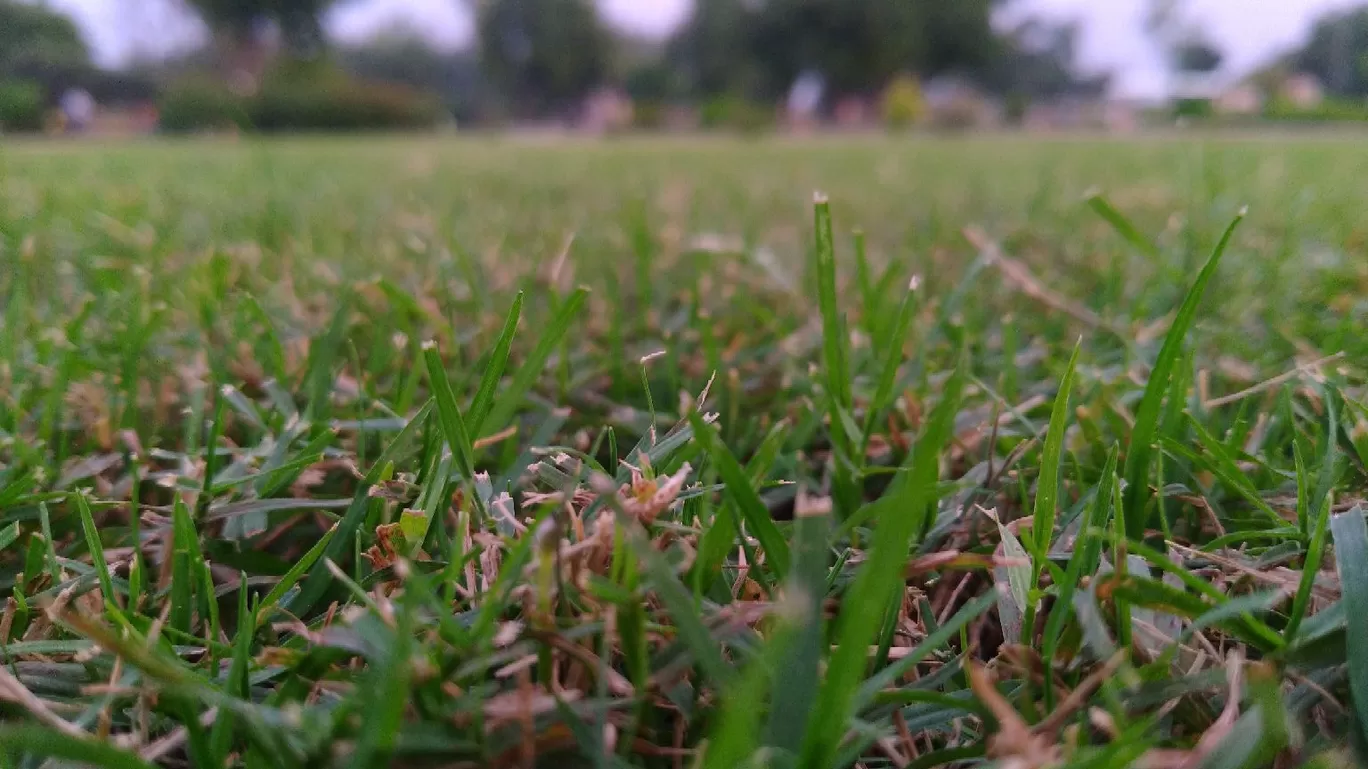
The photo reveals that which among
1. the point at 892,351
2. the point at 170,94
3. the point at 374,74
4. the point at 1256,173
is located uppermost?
the point at 374,74

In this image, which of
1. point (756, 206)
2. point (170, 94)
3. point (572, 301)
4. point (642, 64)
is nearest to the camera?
point (572, 301)

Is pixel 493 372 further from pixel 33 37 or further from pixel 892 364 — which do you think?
pixel 33 37

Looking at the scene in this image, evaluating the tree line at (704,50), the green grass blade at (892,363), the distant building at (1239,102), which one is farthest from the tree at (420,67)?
the green grass blade at (892,363)

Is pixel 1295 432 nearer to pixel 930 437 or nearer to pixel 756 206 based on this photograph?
pixel 930 437

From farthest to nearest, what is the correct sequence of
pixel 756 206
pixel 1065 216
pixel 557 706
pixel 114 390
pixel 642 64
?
pixel 642 64
pixel 756 206
pixel 1065 216
pixel 114 390
pixel 557 706

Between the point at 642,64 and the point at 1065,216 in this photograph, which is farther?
the point at 642,64

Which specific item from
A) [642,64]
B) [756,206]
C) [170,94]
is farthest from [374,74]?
[756,206]

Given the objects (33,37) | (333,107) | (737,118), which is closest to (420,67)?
(333,107)

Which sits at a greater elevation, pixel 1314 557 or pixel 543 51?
pixel 543 51
